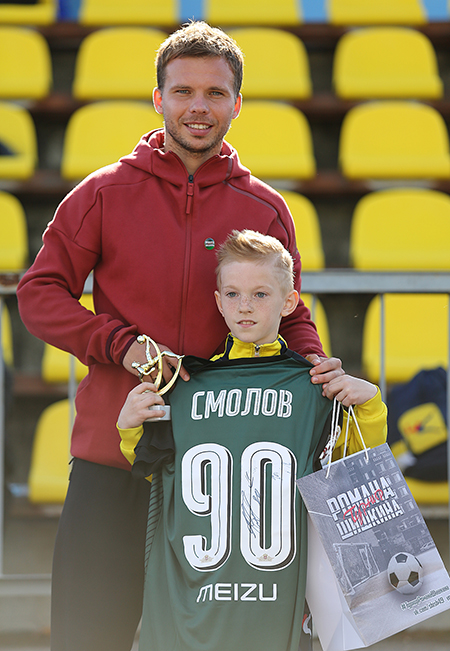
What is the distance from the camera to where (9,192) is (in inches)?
150

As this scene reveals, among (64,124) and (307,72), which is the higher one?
(307,72)

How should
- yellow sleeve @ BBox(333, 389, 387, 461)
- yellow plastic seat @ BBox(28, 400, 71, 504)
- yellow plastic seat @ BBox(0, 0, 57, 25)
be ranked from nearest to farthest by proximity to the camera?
yellow sleeve @ BBox(333, 389, 387, 461) < yellow plastic seat @ BBox(28, 400, 71, 504) < yellow plastic seat @ BBox(0, 0, 57, 25)

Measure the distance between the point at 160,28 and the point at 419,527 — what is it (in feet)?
13.5

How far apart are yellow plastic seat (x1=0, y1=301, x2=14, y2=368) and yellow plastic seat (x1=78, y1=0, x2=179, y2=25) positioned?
7.65 ft

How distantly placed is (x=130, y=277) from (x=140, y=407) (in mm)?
289

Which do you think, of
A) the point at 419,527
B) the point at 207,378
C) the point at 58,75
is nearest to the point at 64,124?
the point at 58,75

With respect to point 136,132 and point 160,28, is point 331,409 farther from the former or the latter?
point 160,28

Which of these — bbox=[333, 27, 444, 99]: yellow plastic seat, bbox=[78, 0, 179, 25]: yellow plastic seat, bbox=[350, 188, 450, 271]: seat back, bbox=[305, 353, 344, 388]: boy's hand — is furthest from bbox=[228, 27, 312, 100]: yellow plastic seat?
bbox=[305, 353, 344, 388]: boy's hand

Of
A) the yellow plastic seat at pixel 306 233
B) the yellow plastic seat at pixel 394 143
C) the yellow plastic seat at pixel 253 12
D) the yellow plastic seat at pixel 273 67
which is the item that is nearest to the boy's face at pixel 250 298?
the yellow plastic seat at pixel 306 233

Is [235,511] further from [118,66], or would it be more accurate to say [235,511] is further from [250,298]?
[118,66]

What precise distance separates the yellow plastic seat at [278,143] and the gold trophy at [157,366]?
8.64ft

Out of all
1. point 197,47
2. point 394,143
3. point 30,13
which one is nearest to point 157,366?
point 197,47

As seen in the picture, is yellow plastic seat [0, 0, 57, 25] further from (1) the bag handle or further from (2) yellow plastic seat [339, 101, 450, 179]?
(1) the bag handle

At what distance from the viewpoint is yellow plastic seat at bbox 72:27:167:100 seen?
14.1 ft
